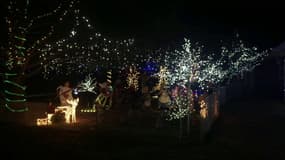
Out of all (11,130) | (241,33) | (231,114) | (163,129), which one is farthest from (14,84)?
(241,33)

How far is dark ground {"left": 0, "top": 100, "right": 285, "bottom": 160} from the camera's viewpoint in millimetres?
9883

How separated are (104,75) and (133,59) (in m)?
3.51

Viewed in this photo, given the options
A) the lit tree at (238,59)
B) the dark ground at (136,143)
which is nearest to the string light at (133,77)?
the lit tree at (238,59)

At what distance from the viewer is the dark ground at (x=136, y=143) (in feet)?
32.4

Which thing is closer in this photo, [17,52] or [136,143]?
[136,143]

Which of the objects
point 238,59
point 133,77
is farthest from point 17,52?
point 238,59

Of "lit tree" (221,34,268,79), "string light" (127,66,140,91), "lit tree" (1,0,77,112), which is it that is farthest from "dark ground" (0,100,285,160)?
"lit tree" (221,34,268,79)

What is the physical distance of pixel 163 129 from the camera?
13688 millimetres

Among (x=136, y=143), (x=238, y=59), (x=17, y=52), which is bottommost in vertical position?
(x=136, y=143)

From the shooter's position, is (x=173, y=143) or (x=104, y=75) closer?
(x=173, y=143)

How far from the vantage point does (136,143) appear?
1122 cm

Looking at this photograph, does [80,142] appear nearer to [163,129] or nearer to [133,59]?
[163,129]

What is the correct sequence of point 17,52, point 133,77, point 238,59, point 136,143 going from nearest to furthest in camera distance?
point 136,143
point 17,52
point 133,77
point 238,59

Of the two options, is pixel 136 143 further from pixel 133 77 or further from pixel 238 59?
pixel 238 59
